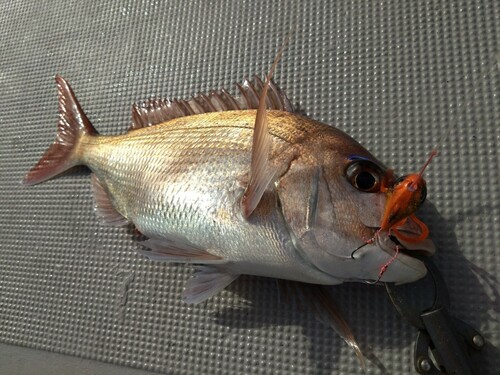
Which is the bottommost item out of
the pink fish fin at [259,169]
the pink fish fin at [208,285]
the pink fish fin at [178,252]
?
the pink fish fin at [208,285]

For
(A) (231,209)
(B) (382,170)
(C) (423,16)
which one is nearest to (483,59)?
(C) (423,16)

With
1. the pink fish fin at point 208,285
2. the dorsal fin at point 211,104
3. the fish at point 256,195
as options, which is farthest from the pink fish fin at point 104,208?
the pink fish fin at point 208,285

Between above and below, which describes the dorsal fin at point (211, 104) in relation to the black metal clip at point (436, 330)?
above

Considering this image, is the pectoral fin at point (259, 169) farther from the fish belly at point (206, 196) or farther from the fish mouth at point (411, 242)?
the fish mouth at point (411, 242)

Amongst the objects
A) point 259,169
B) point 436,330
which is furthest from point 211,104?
point 436,330

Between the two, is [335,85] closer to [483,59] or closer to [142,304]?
[483,59]

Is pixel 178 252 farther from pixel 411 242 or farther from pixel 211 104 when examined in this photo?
pixel 411 242
